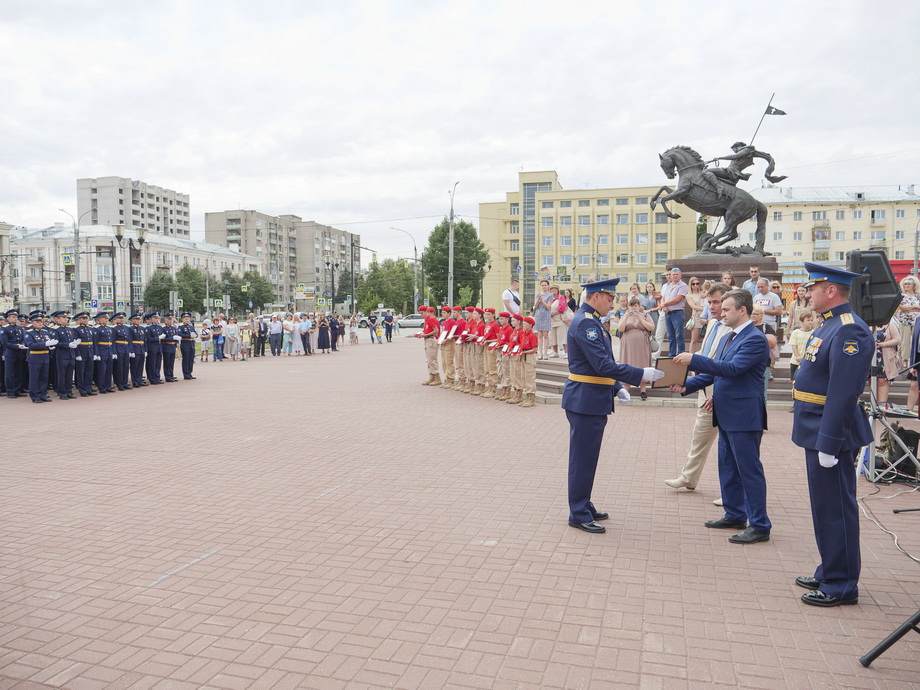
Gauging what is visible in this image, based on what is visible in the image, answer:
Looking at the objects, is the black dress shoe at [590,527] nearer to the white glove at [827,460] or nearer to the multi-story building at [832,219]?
the white glove at [827,460]

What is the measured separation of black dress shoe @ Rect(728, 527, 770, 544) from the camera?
5.48 metres

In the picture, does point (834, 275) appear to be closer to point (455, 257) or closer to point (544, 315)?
point (544, 315)

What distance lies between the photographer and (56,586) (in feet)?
15.6

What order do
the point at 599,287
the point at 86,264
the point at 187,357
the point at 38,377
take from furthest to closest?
the point at 86,264 → the point at 187,357 → the point at 38,377 → the point at 599,287

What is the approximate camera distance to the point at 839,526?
14.2 feet

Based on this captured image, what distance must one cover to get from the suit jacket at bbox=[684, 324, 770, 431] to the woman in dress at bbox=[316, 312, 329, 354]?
28.2 metres

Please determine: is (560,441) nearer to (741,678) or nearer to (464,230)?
(741,678)

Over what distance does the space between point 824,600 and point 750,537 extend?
1.19 meters

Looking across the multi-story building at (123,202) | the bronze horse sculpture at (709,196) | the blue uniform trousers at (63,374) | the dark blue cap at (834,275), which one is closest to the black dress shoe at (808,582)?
the dark blue cap at (834,275)

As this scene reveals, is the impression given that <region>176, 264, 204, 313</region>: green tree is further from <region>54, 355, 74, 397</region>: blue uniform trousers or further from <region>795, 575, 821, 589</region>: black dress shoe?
<region>795, 575, 821, 589</region>: black dress shoe

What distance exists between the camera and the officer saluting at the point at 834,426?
418 cm

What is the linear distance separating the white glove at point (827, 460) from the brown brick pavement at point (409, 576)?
0.92 metres

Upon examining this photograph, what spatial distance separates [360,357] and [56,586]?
24.2m

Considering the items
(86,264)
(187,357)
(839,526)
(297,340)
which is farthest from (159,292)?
(839,526)
